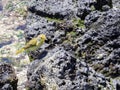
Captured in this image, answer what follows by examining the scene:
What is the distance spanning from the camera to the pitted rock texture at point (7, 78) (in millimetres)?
6416

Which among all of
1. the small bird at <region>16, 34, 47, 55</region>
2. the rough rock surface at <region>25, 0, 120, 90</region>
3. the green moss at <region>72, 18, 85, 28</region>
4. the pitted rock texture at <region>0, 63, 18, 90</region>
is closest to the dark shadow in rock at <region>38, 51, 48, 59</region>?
the rough rock surface at <region>25, 0, 120, 90</region>

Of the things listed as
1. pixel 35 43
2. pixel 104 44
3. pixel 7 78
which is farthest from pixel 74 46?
pixel 7 78

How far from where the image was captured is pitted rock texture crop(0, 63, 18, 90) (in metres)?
6.42

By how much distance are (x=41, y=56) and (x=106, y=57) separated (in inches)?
52.7

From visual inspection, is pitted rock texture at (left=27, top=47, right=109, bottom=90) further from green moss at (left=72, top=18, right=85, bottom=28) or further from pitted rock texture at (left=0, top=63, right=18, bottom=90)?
green moss at (left=72, top=18, right=85, bottom=28)

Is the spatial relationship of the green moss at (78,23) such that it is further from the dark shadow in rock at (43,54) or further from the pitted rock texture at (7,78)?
the pitted rock texture at (7,78)

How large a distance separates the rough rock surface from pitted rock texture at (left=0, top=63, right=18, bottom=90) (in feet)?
1.19

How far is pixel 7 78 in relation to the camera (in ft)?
21.5

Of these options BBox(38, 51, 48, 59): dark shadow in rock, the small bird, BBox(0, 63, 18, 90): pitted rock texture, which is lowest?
BBox(0, 63, 18, 90): pitted rock texture

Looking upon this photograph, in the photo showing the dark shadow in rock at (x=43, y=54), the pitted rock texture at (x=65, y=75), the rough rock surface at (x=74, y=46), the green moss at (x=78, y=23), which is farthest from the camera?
the green moss at (x=78, y=23)

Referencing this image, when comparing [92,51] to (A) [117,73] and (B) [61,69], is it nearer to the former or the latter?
(A) [117,73]

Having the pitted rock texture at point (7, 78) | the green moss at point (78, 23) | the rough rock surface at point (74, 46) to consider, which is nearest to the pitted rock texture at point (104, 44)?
the rough rock surface at point (74, 46)

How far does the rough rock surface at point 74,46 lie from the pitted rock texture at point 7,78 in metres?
0.36

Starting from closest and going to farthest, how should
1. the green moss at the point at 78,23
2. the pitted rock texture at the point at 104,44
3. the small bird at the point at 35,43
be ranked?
the pitted rock texture at the point at 104,44 < the small bird at the point at 35,43 < the green moss at the point at 78,23
